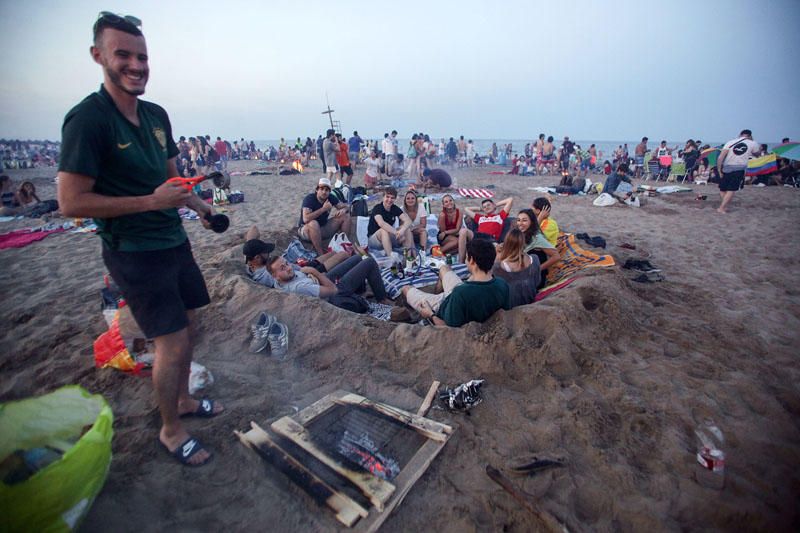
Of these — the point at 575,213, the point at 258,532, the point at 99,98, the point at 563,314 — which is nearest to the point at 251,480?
the point at 258,532

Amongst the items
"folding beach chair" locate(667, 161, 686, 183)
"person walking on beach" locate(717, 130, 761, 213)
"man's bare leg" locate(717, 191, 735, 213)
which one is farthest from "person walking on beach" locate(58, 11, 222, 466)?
"folding beach chair" locate(667, 161, 686, 183)

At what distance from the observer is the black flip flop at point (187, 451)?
212 cm

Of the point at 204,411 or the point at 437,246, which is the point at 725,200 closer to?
the point at 437,246

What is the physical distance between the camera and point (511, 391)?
295 centimetres

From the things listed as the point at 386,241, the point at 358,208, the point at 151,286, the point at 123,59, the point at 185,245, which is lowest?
the point at 386,241

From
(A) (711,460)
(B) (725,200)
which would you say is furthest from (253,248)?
(B) (725,200)

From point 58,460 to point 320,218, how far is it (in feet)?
17.4

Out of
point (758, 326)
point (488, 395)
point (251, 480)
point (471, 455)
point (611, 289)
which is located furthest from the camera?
point (611, 289)

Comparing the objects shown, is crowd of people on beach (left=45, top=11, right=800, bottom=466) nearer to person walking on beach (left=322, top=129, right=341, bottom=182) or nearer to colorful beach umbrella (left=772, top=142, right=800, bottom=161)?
person walking on beach (left=322, top=129, right=341, bottom=182)

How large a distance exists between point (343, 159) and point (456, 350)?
452 inches

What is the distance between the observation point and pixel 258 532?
1815 millimetres

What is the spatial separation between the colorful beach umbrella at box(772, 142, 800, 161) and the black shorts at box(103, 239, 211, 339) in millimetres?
18910

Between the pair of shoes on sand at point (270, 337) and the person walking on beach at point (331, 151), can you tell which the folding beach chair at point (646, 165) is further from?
the pair of shoes on sand at point (270, 337)

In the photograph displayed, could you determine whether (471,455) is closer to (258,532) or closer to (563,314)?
(258,532)
